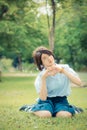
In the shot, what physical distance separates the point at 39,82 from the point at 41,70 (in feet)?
0.64

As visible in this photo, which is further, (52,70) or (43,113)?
(43,113)

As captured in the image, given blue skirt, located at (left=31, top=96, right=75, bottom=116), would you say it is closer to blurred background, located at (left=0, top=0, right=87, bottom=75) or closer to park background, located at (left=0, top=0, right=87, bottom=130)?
park background, located at (left=0, top=0, right=87, bottom=130)

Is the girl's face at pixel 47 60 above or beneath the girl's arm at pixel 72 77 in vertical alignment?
above

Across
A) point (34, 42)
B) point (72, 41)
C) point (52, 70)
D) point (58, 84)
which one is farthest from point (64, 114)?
point (72, 41)

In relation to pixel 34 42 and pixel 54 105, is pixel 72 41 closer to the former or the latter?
pixel 34 42

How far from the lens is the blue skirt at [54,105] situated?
240 inches

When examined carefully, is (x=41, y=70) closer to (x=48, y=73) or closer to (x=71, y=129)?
(x=48, y=73)

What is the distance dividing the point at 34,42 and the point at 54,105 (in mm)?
24835

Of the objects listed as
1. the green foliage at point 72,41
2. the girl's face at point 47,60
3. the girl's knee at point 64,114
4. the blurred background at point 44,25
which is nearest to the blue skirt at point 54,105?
the girl's knee at point 64,114

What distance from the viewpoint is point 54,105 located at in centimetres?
621

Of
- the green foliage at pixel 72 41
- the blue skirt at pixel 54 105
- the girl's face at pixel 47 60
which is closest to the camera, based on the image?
the girl's face at pixel 47 60

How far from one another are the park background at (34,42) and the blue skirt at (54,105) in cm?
18

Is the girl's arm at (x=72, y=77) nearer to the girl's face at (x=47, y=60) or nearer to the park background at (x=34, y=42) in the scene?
the girl's face at (x=47, y=60)

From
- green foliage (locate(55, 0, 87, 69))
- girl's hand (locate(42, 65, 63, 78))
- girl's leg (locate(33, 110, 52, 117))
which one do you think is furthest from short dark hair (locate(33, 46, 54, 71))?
green foliage (locate(55, 0, 87, 69))
